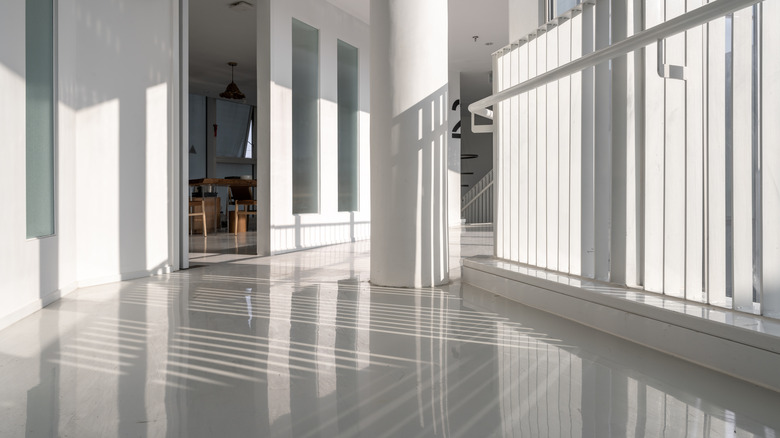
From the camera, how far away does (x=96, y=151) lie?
335cm

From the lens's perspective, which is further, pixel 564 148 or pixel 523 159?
pixel 523 159

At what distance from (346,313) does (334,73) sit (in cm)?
494

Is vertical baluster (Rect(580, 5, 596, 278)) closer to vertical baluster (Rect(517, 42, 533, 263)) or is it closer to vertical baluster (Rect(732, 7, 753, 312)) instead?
vertical baluster (Rect(517, 42, 533, 263))

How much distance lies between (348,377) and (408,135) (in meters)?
1.83

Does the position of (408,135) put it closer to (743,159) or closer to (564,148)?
(564,148)

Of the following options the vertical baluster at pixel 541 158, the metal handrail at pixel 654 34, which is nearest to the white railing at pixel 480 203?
the vertical baluster at pixel 541 158

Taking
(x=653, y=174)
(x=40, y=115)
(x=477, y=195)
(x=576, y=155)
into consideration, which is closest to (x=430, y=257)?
(x=576, y=155)

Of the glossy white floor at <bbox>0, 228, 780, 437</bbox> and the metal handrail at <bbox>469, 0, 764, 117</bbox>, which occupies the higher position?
the metal handrail at <bbox>469, 0, 764, 117</bbox>

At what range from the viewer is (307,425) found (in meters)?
1.18

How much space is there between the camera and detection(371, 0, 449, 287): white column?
120 inches

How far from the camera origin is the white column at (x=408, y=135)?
3.04 m

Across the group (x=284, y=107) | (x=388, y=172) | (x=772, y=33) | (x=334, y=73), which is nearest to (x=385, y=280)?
(x=388, y=172)

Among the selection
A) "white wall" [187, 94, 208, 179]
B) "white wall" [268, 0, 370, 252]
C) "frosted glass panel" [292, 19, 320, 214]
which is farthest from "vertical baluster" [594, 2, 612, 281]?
"white wall" [187, 94, 208, 179]

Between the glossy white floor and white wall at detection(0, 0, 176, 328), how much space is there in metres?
0.36
